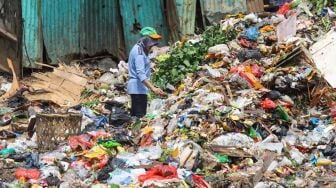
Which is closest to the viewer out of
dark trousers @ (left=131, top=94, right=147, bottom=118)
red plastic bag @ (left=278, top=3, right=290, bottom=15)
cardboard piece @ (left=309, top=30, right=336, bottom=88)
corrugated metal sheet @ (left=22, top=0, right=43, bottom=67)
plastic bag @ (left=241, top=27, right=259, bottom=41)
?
dark trousers @ (left=131, top=94, right=147, bottom=118)

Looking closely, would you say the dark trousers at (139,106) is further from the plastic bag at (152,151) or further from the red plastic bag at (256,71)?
the red plastic bag at (256,71)

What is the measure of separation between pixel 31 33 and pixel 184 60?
293 cm

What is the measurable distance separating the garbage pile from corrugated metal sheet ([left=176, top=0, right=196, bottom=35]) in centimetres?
128

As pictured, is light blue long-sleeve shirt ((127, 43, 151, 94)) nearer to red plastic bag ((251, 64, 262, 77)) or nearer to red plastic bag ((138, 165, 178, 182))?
red plastic bag ((251, 64, 262, 77))

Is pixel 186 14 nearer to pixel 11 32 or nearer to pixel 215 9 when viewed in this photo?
pixel 215 9

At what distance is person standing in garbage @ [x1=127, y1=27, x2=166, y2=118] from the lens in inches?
282

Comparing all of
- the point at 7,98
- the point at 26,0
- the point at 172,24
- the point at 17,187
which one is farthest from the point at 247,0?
the point at 17,187

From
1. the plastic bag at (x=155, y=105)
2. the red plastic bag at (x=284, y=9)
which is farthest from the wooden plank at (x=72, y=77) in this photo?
the red plastic bag at (x=284, y=9)

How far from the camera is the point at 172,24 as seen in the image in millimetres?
11305

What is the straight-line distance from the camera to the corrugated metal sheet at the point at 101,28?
11.1 meters

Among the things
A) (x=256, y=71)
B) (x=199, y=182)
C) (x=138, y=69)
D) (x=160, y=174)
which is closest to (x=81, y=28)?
(x=256, y=71)

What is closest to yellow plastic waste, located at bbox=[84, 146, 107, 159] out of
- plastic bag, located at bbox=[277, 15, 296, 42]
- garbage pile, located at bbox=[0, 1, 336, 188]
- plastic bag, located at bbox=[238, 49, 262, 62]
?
garbage pile, located at bbox=[0, 1, 336, 188]

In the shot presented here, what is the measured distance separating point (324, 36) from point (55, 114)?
4.04 metres

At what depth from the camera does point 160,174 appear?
5.43 metres
